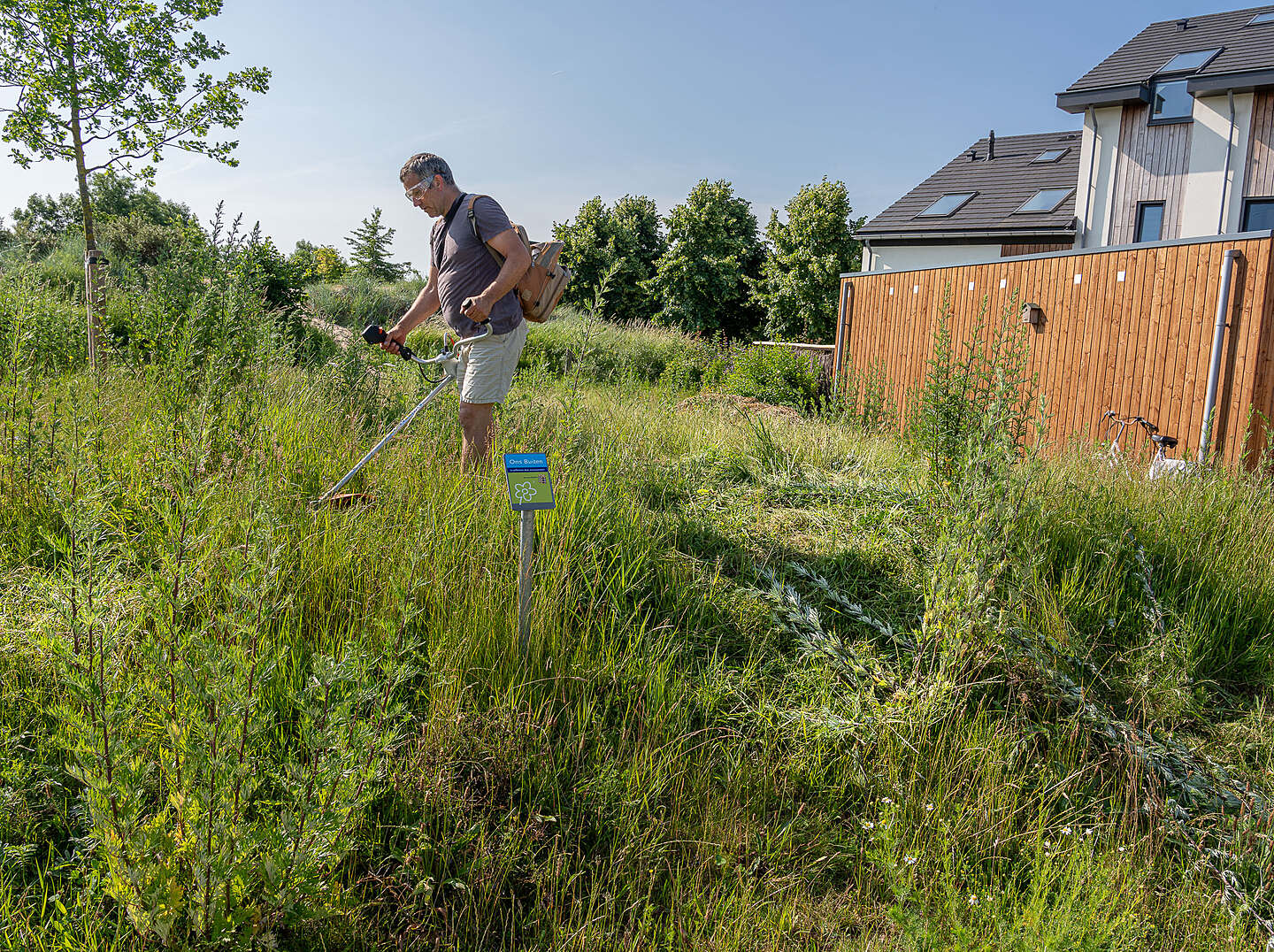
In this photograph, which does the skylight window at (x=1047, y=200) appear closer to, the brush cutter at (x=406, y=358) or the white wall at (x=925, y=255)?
the white wall at (x=925, y=255)

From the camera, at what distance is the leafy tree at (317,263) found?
28.7 feet

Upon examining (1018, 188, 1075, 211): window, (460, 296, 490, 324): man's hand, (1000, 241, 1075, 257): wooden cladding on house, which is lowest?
(460, 296, 490, 324): man's hand

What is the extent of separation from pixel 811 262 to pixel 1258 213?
13.0m

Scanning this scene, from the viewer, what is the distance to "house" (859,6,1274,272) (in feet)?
55.6

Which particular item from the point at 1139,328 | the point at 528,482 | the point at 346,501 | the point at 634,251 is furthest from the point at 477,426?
the point at 634,251

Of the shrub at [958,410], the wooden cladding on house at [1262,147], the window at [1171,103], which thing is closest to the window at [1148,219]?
the window at [1171,103]

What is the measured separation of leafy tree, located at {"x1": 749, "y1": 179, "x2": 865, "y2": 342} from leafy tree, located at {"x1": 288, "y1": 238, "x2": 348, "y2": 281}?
1483 cm

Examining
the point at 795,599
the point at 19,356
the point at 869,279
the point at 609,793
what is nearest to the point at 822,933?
the point at 609,793

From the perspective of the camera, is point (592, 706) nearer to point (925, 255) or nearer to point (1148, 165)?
point (1148, 165)

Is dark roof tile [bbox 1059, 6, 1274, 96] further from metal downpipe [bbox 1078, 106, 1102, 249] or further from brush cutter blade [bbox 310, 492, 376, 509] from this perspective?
brush cutter blade [bbox 310, 492, 376, 509]

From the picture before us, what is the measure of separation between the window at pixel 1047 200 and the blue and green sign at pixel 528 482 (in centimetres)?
2255

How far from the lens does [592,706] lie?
99.4 inches

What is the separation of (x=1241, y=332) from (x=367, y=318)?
976cm

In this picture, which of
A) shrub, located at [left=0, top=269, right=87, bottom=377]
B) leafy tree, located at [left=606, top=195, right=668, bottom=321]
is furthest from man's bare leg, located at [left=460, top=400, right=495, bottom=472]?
leafy tree, located at [left=606, top=195, right=668, bottom=321]
